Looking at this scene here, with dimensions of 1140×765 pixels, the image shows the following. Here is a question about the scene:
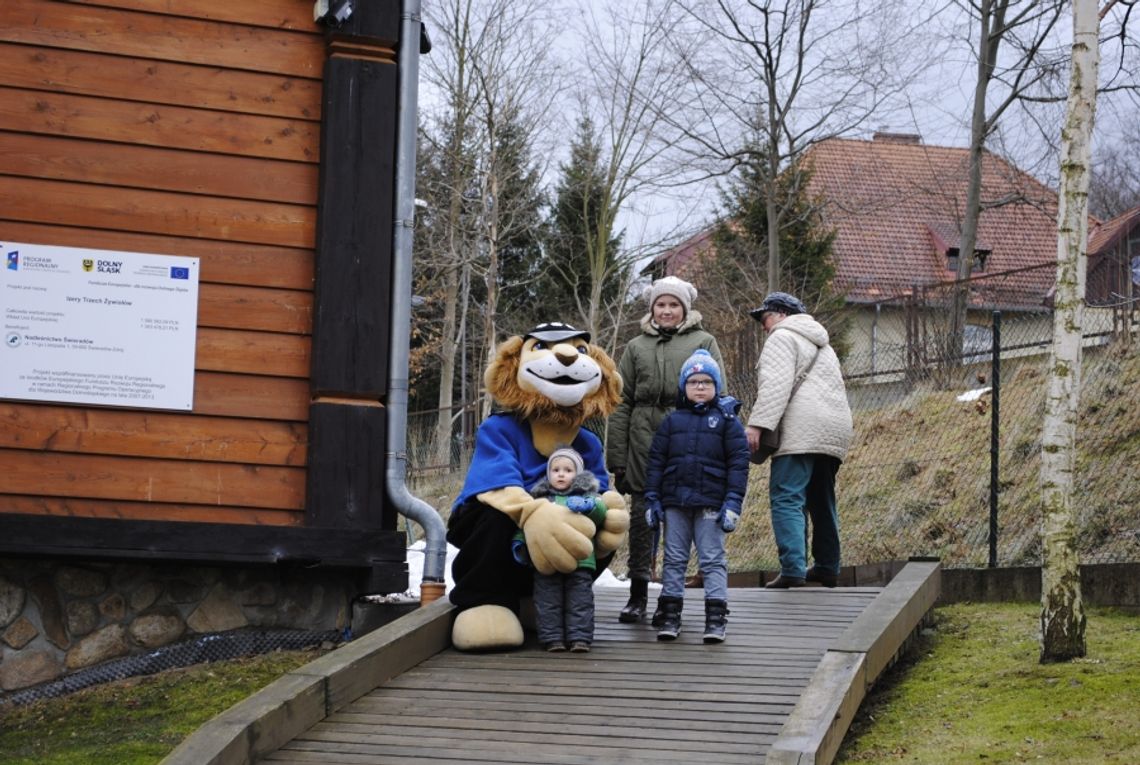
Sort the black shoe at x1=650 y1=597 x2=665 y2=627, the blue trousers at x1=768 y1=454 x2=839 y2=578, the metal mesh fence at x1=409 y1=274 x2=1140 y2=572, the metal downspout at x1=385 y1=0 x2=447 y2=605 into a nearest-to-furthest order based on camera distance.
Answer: the black shoe at x1=650 y1=597 x2=665 y2=627 → the metal downspout at x1=385 y1=0 x2=447 y2=605 → the blue trousers at x1=768 y1=454 x2=839 y2=578 → the metal mesh fence at x1=409 y1=274 x2=1140 y2=572

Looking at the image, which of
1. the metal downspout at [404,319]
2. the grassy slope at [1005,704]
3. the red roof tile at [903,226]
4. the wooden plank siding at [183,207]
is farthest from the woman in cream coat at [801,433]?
the red roof tile at [903,226]

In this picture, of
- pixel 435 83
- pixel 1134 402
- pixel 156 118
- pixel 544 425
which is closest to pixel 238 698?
pixel 544 425

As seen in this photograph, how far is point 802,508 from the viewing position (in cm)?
938

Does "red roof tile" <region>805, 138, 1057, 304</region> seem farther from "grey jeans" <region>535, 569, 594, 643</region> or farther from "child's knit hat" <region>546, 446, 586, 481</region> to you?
"grey jeans" <region>535, 569, 594, 643</region>

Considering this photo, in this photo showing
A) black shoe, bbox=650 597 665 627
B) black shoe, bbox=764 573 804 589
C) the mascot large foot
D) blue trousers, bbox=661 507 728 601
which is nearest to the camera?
the mascot large foot

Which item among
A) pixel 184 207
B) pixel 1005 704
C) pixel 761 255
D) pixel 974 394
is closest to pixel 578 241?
pixel 761 255

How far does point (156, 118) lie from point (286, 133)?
2.53ft

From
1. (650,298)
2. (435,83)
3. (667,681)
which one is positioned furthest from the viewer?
(435,83)

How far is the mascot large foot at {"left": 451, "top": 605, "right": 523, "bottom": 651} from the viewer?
7816 mm

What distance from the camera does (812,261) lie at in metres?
31.4

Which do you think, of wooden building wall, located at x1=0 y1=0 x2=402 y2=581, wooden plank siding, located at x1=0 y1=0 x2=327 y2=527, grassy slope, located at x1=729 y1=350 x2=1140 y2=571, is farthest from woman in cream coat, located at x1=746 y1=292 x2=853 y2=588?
wooden plank siding, located at x1=0 y1=0 x2=327 y2=527

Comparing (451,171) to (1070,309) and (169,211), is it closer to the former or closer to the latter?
(169,211)

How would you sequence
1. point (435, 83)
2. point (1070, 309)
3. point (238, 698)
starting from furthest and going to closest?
point (435, 83)
point (238, 698)
point (1070, 309)

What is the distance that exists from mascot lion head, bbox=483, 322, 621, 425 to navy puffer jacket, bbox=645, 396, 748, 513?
1.40 ft
